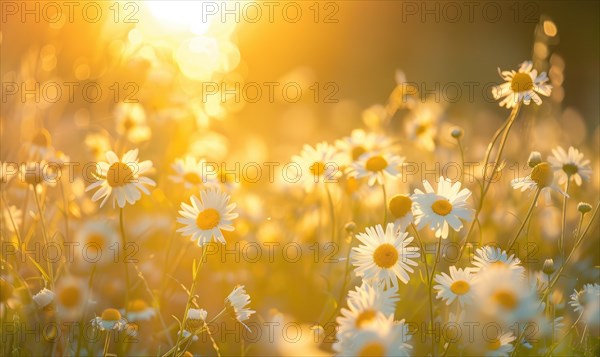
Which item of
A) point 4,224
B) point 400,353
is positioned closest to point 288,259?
point 4,224

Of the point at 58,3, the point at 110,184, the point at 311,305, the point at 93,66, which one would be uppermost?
the point at 58,3

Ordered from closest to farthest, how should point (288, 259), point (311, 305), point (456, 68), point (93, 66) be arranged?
point (311, 305) < point (288, 259) < point (93, 66) < point (456, 68)

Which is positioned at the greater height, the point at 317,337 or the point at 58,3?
the point at 58,3

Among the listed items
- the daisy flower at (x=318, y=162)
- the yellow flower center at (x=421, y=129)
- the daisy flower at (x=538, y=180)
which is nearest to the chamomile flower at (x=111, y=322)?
the daisy flower at (x=318, y=162)

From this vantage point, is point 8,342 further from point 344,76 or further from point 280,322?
point 344,76

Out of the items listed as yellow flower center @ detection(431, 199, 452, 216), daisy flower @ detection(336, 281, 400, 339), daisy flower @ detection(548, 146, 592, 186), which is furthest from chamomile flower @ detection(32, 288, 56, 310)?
daisy flower @ detection(548, 146, 592, 186)

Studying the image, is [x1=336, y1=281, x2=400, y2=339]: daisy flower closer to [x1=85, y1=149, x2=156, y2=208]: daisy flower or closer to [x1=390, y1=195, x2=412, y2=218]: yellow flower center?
[x1=390, y1=195, x2=412, y2=218]: yellow flower center

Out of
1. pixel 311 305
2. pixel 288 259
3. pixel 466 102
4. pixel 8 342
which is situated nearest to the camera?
pixel 8 342

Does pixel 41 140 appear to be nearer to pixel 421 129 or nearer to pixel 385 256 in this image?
Answer: pixel 385 256
